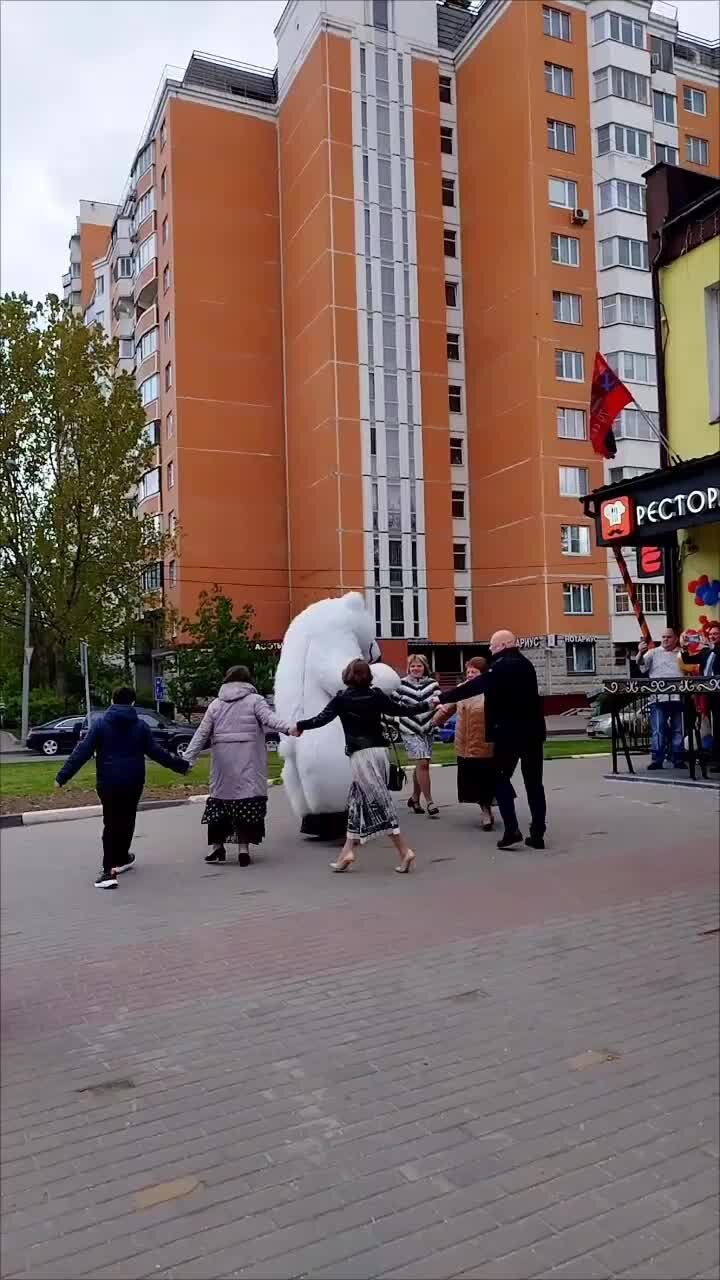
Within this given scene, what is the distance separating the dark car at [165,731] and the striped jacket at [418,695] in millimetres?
547

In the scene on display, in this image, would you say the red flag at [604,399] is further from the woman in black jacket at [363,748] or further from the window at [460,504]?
the window at [460,504]

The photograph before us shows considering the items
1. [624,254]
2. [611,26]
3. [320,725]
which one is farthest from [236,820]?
[624,254]

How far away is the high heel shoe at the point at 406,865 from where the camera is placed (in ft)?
15.8

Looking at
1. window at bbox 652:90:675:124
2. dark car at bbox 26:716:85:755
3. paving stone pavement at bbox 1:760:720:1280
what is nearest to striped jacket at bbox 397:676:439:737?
paving stone pavement at bbox 1:760:720:1280

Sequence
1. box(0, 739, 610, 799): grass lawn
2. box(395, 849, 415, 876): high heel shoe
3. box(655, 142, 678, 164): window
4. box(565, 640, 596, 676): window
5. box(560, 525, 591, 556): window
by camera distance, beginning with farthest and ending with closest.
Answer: box(655, 142, 678, 164): window
box(395, 849, 415, 876): high heel shoe
box(560, 525, 591, 556): window
box(565, 640, 596, 676): window
box(0, 739, 610, 799): grass lawn

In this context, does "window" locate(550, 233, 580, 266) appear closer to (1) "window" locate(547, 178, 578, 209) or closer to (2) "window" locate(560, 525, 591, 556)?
(1) "window" locate(547, 178, 578, 209)

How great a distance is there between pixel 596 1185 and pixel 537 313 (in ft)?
10.9

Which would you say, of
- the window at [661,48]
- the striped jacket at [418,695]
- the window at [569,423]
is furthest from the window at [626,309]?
the striped jacket at [418,695]

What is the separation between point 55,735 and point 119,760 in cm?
31

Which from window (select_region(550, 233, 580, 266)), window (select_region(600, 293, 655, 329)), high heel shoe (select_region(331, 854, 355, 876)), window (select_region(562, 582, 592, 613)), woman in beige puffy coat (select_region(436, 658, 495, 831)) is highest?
window (select_region(600, 293, 655, 329))

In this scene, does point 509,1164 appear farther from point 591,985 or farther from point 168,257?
point 168,257

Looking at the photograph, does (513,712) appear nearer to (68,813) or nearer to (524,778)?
(68,813)

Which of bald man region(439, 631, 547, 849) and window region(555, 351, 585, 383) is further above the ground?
window region(555, 351, 585, 383)

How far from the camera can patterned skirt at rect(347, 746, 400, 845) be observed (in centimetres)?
358
